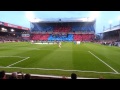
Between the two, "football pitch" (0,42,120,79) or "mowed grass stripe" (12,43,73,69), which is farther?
"mowed grass stripe" (12,43,73,69)

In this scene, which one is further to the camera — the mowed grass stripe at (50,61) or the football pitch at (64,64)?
the mowed grass stripe at (50,61)

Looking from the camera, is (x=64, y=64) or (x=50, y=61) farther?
(x=50, y=61)
